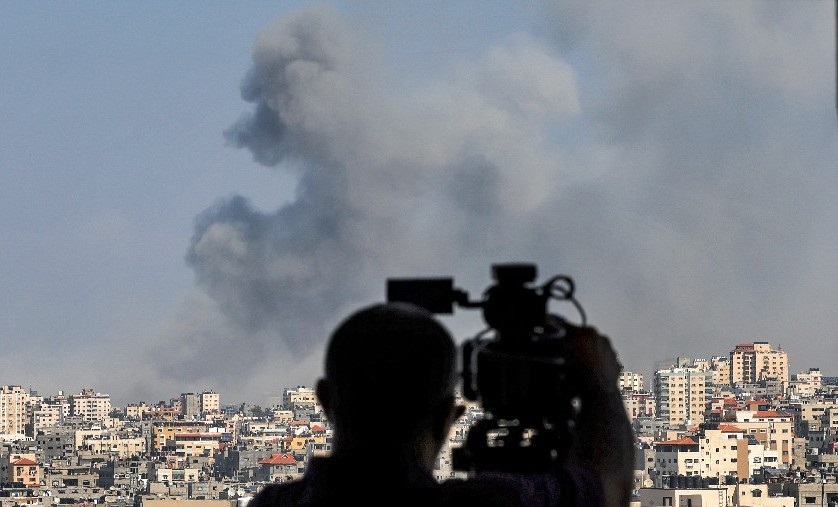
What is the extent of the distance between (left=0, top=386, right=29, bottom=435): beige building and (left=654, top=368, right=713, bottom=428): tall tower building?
1565 cm

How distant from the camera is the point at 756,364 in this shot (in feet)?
141


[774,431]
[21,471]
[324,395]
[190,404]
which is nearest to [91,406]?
[190,404]

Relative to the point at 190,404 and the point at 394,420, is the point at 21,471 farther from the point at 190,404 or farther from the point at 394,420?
the point at 394,420

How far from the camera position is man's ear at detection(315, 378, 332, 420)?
2.89ft

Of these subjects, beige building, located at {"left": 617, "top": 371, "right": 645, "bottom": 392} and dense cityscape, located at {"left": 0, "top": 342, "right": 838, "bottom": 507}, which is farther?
beige building, located at {"left": 617, "top": 371, "right": 645, "bottom": 392}

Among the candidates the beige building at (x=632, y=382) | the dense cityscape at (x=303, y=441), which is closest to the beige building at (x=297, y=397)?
the dense cityscape at (x=303, y=441)

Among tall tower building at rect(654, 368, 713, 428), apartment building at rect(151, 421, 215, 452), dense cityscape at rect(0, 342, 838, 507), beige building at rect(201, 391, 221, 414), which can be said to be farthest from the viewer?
beige building at rect(201, 391, 221, 414)

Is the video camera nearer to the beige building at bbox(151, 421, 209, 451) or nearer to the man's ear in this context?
the man's ear

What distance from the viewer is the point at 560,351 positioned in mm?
892

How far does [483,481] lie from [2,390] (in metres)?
42.5

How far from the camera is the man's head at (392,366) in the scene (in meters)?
0.84

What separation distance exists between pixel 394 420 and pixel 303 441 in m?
31.0

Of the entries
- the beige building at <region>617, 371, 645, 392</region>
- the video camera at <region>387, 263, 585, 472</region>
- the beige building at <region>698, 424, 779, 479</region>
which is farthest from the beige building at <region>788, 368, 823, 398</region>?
the video camera at <region>387, 263, 585, 472</region>

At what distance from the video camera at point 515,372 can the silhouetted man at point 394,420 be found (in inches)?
0.6
